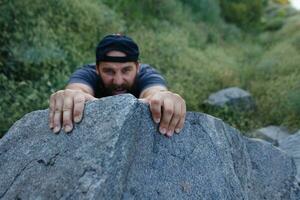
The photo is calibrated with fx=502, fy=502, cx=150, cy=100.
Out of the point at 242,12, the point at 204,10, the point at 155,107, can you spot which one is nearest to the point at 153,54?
the point at 204,10

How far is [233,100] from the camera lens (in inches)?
357

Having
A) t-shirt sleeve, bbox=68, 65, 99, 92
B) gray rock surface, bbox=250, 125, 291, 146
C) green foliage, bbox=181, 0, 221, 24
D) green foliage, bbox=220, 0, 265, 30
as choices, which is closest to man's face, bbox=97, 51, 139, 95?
t-shirt sleeve, bbox=68, 65, 99, 92

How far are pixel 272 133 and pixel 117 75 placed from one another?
4821 mm

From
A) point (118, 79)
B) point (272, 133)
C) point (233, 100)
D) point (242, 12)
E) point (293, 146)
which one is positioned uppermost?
point (118, 79)

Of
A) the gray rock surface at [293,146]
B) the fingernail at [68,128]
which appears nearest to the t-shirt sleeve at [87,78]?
the fingernail at [68,128]

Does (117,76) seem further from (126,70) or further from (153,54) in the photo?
(153,54)

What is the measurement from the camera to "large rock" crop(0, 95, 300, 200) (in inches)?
89.4

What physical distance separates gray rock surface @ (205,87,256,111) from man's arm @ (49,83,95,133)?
6.44 meters

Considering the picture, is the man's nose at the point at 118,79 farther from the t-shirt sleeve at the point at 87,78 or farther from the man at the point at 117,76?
the t-shirt sleeve at the point at 87,78

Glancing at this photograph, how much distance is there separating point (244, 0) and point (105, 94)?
17.8 meters

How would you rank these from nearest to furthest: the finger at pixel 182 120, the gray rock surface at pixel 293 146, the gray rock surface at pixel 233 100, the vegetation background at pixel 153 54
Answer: the finger at pixel 182 120 → the gray rock surface at pixel 293 146 → the vegetation background at pixel 153 54 → the gray rock surface at pixel 233 100

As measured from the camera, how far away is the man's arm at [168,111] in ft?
8.12

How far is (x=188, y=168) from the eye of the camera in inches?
102

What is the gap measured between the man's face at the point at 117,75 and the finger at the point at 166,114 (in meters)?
0.67
